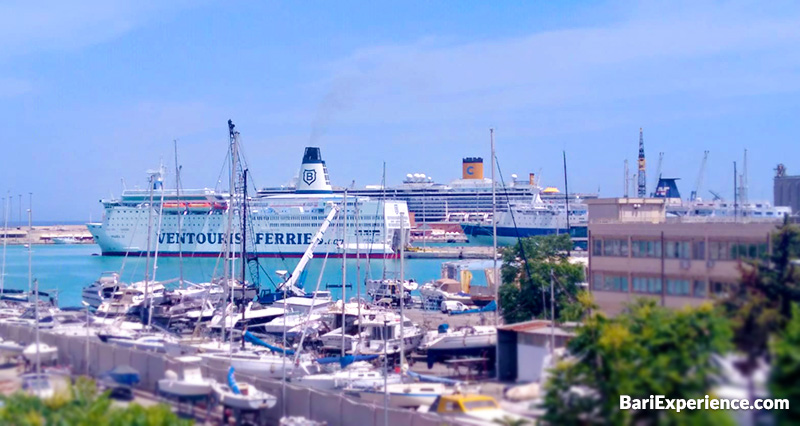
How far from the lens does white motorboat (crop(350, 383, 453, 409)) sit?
11773 mm

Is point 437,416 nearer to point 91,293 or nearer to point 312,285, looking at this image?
point 91,293

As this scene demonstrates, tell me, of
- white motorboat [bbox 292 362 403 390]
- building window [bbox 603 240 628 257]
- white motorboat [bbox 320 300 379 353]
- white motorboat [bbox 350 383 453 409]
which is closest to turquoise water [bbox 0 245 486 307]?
white motorboat [bbox 320 300 379 353]

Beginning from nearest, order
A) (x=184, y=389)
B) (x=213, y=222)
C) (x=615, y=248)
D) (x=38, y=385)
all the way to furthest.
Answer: (x=38, y=385) → (x=184, y=389) → (x=615, y=248) → (x=213, y=222)

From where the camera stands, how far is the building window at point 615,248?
1312 cm

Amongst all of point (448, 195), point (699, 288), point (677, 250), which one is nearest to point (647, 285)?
point (677, 250)

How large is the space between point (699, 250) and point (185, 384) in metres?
7.29

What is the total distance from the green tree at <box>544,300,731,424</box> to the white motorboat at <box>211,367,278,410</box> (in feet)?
15.0

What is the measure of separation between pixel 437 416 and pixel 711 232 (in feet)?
16.8

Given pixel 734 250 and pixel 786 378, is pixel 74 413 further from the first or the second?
pixel 734 250

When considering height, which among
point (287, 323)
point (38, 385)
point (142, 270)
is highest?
point (38, 385)

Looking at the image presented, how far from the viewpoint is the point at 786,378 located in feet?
15.0

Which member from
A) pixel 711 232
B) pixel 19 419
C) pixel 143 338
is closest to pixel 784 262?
pixel 711 232

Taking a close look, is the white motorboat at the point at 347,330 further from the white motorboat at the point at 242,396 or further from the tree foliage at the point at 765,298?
the tree foliage at the point at 765,298

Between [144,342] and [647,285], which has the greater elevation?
[647,285]
